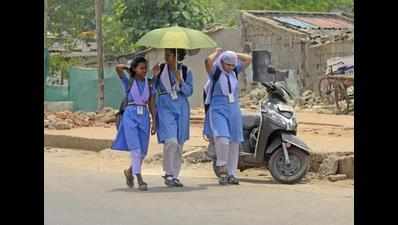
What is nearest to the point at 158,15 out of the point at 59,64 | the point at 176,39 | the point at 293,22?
the point at 293,22

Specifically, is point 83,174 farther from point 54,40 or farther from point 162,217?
point 54,40

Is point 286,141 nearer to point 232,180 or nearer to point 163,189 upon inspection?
point 232,180

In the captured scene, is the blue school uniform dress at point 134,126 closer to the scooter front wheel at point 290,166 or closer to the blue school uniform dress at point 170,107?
the blue school uniform dress at point 170,107

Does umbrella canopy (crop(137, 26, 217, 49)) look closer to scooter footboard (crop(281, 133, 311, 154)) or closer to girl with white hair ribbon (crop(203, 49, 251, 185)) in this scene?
girl with white hair ribbon (crop(203, 49, 251, 185))

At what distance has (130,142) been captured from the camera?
9.69 metres

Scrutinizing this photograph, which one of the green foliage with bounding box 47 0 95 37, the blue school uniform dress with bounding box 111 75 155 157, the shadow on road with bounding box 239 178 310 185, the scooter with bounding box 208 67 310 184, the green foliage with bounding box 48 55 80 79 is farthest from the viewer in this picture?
the green foliage with bounding box 47 0 95 37

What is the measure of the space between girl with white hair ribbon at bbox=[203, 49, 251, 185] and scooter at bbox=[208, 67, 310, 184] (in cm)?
38

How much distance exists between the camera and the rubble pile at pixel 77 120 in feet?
62.5

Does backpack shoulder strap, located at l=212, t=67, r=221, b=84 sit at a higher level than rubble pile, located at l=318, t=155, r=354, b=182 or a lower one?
higher

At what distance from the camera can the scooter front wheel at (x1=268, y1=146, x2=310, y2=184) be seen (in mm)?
10312

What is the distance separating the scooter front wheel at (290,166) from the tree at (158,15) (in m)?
15.1

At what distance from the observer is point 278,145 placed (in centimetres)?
1036

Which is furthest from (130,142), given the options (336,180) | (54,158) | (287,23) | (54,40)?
(54,40)

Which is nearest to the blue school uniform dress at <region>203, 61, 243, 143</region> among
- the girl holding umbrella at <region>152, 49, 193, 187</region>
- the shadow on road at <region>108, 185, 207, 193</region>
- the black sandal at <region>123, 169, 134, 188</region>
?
the girl holding umbrella at <region>152, 49, 193, 187</region>
